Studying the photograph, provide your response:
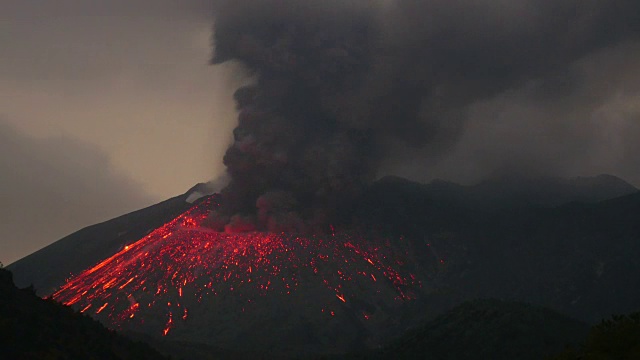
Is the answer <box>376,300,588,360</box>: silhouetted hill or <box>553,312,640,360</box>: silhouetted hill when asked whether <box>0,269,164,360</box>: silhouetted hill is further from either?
<box>376,300,588,360</box>: silhouetted hill

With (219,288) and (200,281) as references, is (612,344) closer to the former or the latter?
(219,288)

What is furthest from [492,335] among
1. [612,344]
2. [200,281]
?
[612,344]

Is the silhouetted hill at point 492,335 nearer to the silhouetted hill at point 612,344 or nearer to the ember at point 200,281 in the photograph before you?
the ember at point 200,281

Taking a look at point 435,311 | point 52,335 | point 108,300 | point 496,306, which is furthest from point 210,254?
point 52,335

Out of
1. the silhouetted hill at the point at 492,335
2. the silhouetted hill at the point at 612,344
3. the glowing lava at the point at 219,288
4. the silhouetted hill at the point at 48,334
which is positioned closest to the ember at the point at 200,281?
the glowing lava at the point at 219,288

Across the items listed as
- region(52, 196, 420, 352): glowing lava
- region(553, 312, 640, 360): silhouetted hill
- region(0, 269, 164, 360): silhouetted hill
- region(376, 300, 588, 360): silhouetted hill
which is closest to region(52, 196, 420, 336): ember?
region(52, 196, 420, 352): glowing lava

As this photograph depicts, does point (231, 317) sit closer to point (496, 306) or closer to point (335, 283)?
point (335, 283)
